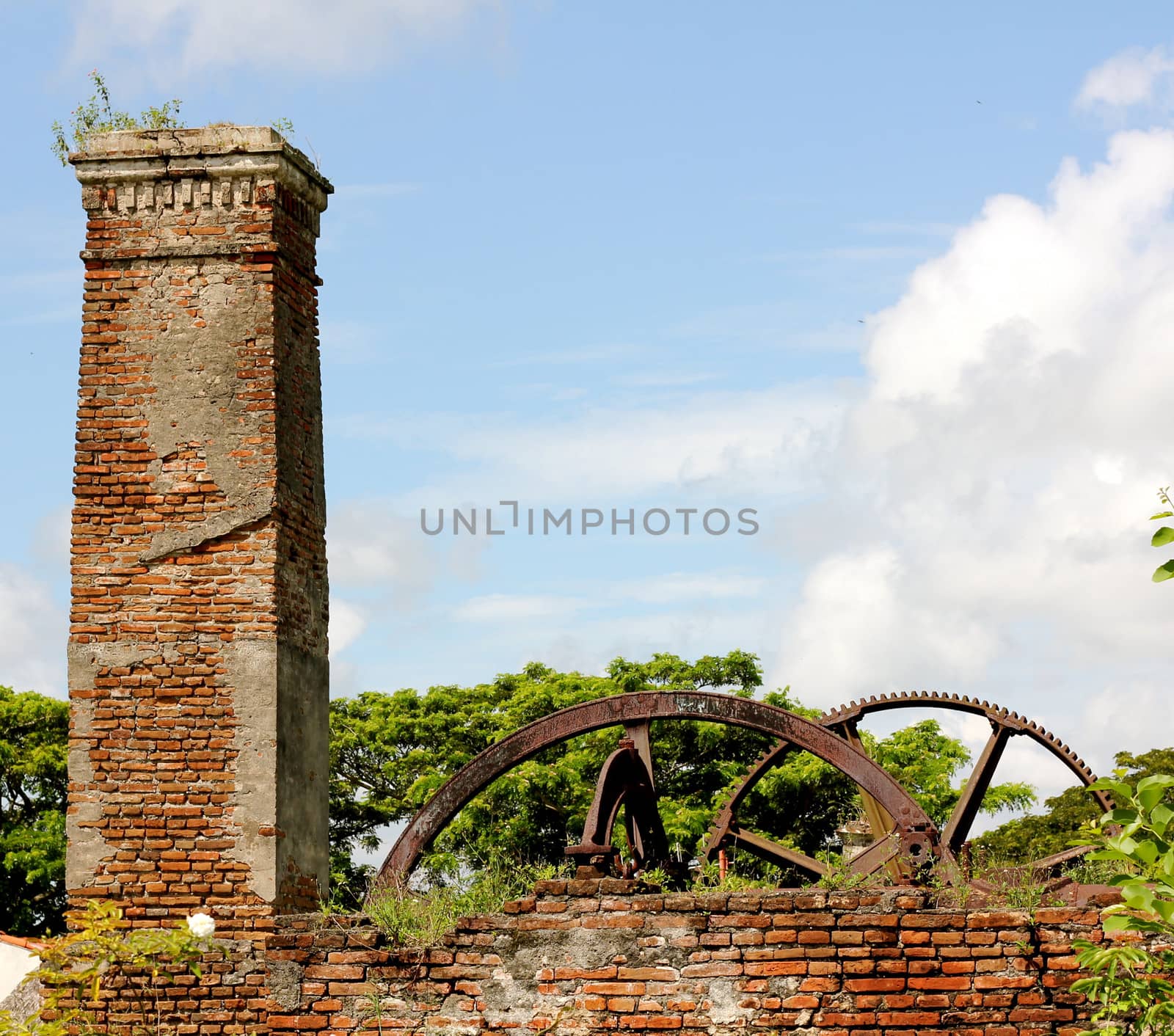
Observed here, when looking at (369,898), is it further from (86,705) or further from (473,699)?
(473,699)

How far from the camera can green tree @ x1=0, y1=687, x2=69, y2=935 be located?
69.7ft

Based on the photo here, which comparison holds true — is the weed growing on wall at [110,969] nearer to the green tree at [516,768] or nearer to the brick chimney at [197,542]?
the brick chimney at [197,542]

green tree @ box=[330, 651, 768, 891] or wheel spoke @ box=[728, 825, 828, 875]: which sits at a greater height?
green tree @ box=[330, 651, 768, 891]

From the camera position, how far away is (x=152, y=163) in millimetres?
8812

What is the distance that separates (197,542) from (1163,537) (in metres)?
5.93

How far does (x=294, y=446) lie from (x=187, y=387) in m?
0.75

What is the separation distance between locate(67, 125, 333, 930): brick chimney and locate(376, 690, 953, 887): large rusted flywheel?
80 cm

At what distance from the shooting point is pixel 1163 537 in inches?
163

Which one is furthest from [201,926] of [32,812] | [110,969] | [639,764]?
[32,812]

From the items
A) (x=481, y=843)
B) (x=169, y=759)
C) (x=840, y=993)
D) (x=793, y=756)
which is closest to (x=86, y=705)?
(x=169, y=759)

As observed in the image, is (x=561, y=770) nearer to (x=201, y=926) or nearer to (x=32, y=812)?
(x=32, y=812)

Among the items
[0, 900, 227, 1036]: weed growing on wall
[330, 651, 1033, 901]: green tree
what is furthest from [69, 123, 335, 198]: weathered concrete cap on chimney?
[330, 651, 1033, 901]: green tree

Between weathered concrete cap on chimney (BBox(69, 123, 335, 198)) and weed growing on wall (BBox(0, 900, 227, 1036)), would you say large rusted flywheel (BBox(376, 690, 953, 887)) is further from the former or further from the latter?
weathered concrete cap on chimney (BBox(69, 123, 335, 198))

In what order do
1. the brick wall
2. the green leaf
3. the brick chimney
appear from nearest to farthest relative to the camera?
1. the green leaf
2. the brick wall
3. the brick chimney
